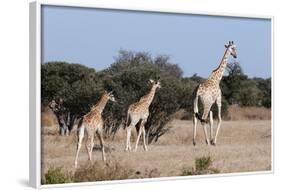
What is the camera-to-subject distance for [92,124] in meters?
10.3

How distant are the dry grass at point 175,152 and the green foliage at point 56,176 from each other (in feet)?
0.17

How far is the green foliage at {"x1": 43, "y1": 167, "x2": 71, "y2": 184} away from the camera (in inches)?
388

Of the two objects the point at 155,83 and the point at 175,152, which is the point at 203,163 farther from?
the point at 155,83

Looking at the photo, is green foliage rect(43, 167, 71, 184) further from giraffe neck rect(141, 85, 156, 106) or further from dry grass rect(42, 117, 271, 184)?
giraffe neck rect(141, 85, 156, 106)

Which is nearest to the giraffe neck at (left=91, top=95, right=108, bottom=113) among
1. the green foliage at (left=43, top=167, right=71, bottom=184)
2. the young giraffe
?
the young giraffe

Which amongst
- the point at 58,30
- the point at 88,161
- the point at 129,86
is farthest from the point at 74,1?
the point at 88,161

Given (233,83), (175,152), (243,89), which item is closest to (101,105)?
(175,152)

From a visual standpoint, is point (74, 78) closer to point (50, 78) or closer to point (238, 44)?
point (50, 78)

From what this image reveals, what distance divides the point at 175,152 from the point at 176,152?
21mm

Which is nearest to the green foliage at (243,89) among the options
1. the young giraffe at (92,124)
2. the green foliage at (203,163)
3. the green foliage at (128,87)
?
the green foliage at (128,87)

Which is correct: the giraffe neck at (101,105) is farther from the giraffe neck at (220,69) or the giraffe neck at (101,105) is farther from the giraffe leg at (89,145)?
the giraffe neck at (220,69)

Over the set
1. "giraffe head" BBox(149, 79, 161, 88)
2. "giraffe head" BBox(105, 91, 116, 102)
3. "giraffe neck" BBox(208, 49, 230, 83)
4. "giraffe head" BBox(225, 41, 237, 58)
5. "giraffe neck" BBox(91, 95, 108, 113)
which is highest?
"giraffe head" BBox(225, 41, 237, 58)

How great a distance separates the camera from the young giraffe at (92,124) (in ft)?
33.4

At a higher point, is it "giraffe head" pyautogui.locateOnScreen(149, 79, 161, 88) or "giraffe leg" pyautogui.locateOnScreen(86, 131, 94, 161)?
"giraffe head" pyautogui.locateOnScreen(149, 79, 161, 88)
